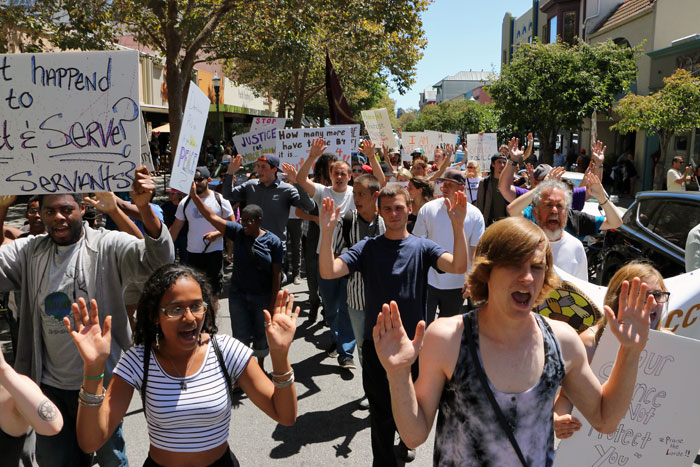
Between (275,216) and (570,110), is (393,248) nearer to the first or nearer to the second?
(275,216)

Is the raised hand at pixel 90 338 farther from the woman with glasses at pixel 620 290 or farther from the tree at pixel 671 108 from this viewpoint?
the tree at pixel 671 108

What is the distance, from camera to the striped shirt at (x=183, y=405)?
8.09 ft

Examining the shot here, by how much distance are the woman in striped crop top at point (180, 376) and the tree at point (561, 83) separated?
2271 centimetres

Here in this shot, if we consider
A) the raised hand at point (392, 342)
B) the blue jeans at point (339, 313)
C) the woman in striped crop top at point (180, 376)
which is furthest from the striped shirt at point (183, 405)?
the blue jeans at point (339, 313)

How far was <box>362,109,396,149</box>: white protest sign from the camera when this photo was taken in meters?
11.9

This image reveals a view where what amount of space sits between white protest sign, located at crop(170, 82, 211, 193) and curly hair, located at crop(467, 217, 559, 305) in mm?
2363

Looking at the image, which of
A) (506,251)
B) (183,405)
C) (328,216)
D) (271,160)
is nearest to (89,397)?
(183,405)

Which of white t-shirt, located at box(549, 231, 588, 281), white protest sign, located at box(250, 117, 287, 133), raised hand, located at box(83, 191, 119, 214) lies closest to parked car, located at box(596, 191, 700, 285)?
white t-shirt, located at box(549, 231, 588, 281)

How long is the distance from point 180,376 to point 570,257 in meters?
2.64

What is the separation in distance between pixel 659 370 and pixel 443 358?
118cm

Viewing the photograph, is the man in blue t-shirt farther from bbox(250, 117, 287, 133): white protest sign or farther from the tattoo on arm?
bbox(250, 117, 287, 133): white protest sign

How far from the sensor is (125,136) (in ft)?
11.2

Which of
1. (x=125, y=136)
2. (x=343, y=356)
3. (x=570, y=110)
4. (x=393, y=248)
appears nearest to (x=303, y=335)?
(x=343, y=356)

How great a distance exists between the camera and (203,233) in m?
6.52
